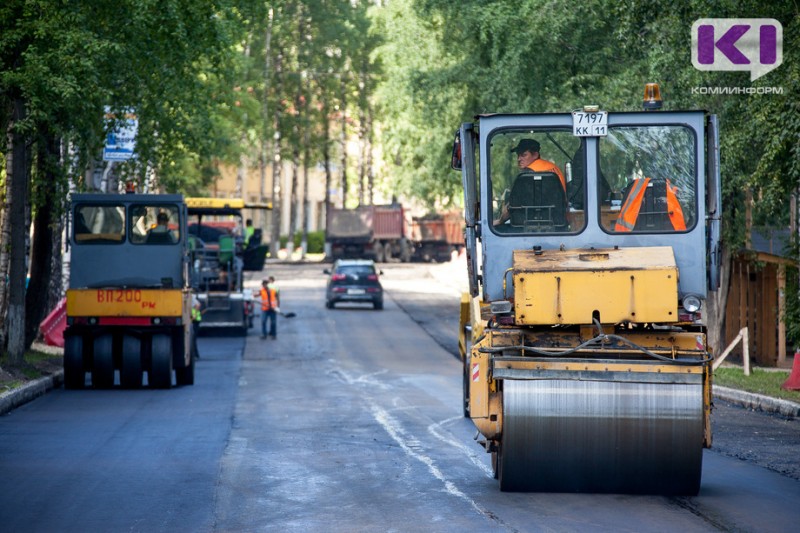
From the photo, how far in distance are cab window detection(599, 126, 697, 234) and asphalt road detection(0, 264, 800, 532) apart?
92.6 inches

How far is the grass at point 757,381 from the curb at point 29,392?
1127 centimetres

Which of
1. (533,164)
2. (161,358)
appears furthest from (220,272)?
(533,164)

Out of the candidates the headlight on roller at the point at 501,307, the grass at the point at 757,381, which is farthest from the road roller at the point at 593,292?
the grass at the point at 757,381

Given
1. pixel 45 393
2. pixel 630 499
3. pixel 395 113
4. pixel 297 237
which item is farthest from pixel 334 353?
pixel 297 237

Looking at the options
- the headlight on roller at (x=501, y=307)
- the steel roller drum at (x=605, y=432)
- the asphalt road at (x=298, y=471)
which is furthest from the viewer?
the headlight on roller at (x=501, y=307)

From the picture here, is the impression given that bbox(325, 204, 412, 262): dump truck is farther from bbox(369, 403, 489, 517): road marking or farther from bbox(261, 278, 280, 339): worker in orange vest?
bbox(369, 403, 489, 517): road marking

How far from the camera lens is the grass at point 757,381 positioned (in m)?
20.4

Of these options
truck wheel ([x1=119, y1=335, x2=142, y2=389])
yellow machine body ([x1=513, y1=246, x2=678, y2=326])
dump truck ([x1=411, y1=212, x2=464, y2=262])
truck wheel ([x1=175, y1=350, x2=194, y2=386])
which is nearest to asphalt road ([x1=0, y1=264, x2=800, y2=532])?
truck wheel ([x1=175, y1=350, x2=194, y2=386])

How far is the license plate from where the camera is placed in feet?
37.2

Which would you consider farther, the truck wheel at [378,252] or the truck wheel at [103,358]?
the truck wheel at [378,252]

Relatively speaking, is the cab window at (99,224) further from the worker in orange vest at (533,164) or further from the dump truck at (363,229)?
the dump truck at (363,229)

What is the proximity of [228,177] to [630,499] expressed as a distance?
270ft

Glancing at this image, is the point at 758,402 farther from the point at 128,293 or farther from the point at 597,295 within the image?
the point at 128,293

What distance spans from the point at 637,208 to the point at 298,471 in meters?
3.98
